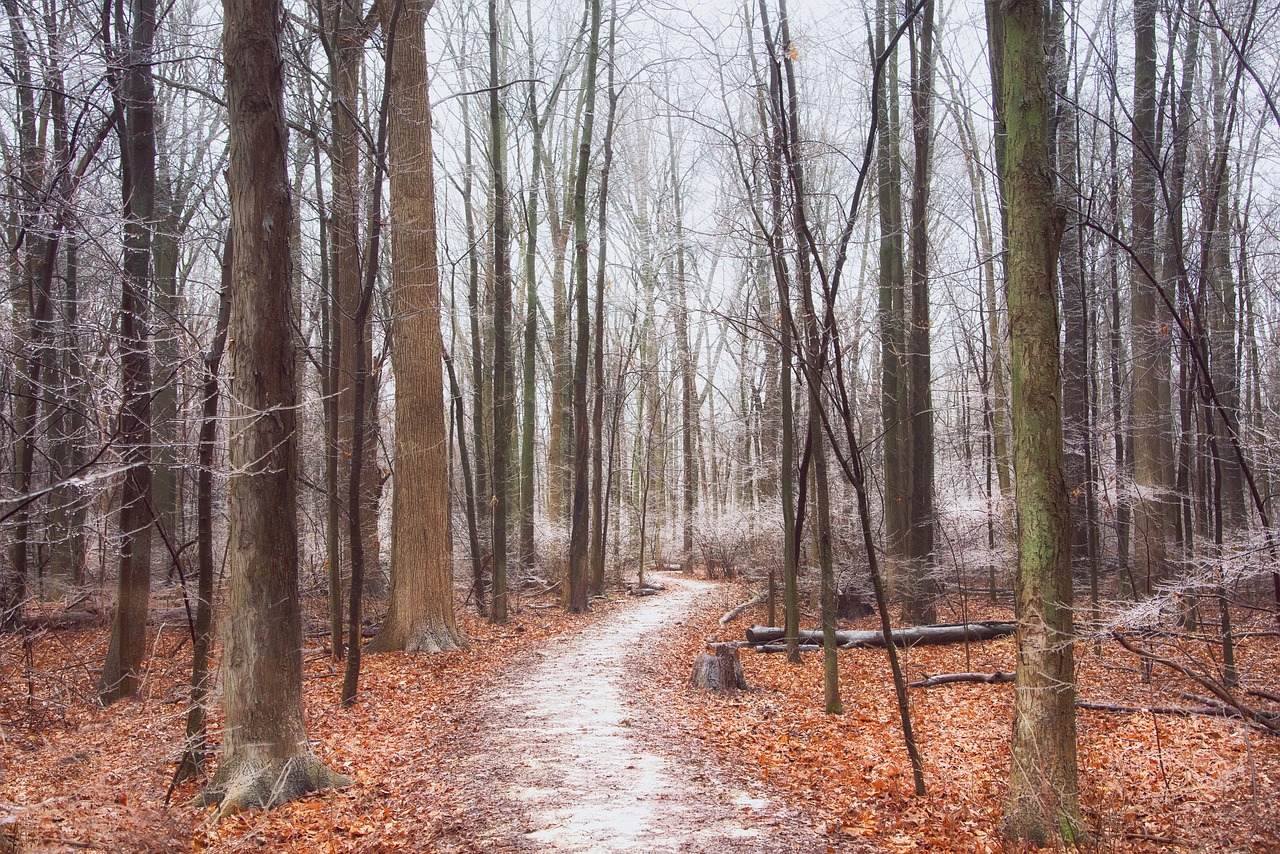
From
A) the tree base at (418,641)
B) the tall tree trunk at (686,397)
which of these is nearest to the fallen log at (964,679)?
the tree base at (418,641)

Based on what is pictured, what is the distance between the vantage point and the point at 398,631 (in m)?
10.7

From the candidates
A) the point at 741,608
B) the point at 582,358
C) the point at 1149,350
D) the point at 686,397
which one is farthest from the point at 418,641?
the point at 686,397

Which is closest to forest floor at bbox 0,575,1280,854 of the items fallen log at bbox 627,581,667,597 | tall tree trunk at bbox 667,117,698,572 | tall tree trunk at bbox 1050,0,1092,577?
tall tree trunk at bbox 1050,0,1092,577

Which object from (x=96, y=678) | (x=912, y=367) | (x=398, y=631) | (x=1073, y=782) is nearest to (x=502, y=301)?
(x=398, y=631)

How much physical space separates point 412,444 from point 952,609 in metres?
9.84

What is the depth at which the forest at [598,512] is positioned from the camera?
15.6ft

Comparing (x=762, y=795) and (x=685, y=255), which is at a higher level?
(x=685, y=255)

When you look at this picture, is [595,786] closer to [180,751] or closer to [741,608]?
[180,751]

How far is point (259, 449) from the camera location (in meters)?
5.29

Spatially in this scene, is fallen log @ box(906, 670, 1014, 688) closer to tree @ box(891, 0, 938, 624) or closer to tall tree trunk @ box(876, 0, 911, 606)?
tree @ box(891, 0, 938, 624)

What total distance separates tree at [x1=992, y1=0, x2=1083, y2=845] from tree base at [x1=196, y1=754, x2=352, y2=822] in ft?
15.0

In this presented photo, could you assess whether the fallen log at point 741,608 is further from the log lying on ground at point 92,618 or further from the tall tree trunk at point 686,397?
the log lying on ground at point 92,618

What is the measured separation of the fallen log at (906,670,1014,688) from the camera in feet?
29.6

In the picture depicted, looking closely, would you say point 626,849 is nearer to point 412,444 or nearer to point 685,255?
point 412,444
